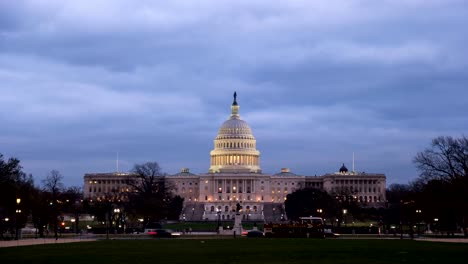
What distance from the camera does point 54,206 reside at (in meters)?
103

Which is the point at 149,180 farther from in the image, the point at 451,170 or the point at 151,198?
the point at 451,170

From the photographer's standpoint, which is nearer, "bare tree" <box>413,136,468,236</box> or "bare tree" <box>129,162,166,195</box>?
"bare tree" <box>413,136,468,236</box>

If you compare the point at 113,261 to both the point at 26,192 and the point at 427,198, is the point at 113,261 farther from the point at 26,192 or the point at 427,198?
the point at 427,198

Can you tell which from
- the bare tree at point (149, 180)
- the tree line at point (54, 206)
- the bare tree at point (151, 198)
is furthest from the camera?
the bare tree at point (149, 180)

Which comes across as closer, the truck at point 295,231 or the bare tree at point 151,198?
the truck at point 295,231

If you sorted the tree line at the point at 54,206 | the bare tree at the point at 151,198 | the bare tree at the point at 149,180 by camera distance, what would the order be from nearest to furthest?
1. the tree line at the point at 54,206
2. the bare tree at the point at 151,198
3. the bare tree at the point at 149,180

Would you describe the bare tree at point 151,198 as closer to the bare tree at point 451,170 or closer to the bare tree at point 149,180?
the bare tree at point 149,180

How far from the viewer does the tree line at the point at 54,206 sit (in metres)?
79.2

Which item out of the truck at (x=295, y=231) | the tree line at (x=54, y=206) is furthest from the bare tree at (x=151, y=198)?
the truck at (x=295, y=231)

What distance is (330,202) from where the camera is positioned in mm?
144625

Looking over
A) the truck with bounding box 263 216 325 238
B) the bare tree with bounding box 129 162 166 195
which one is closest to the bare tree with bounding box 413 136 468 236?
the truck with bounding box 263 216 325 238

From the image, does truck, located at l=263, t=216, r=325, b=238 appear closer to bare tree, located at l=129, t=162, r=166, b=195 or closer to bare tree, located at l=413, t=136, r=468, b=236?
bare tree, located at l=413, t=136, r=468, b=236

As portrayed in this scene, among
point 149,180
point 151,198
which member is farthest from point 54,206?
point 149,180

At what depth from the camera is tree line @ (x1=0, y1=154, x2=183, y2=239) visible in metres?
79.2
